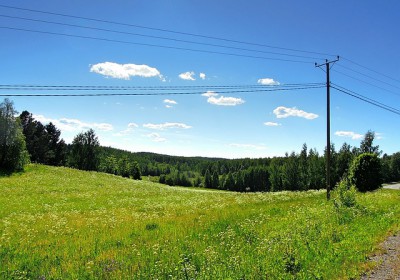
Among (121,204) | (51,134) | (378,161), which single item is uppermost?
(51,134)

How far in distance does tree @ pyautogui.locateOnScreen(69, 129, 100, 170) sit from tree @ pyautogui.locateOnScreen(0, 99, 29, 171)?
4879 centimetres

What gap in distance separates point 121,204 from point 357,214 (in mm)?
19720

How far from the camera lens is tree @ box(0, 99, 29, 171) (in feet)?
174

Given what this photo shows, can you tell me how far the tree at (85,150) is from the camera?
103 m

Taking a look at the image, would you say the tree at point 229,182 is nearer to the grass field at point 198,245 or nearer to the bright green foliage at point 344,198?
the grass field at point 198,245

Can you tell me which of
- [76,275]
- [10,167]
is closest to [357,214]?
[76,275]

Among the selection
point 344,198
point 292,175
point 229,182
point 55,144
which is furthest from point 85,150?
point 344,198

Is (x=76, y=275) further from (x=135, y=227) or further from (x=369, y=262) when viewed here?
(x=369, y=262)

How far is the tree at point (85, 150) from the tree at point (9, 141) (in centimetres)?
4879

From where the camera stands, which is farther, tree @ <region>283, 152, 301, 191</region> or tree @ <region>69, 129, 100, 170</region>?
tree @ <region>283, 152, 301, 191</region>

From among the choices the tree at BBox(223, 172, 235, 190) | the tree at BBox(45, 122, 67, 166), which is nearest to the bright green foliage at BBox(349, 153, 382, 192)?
the tree at BBox(45, 122, 67, 166)

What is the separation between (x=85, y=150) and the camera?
103 metres

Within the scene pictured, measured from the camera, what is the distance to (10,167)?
53781 millimetres

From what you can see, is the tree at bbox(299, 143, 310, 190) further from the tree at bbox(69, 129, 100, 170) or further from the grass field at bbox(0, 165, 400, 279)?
the grass field at bbox(0, 165, 400, 279)
